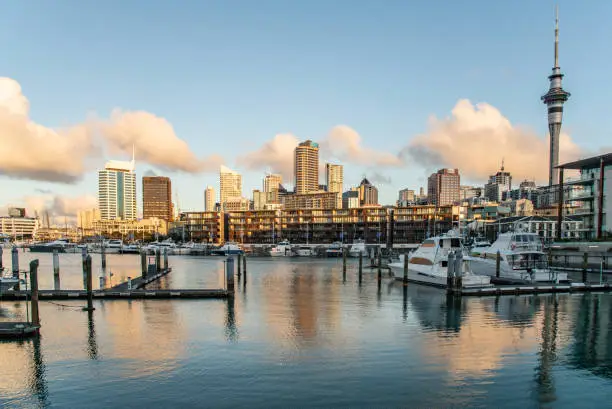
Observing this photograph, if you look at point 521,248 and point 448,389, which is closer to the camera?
point 448,389

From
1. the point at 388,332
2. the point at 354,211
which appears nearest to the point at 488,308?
the point at 388,332

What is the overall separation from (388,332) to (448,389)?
7.99 meters

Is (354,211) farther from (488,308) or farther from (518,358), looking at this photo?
(518,358)

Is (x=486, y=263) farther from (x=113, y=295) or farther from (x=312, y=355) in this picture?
Result: (x=113, y=295)

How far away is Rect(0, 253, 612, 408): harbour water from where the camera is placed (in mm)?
14219

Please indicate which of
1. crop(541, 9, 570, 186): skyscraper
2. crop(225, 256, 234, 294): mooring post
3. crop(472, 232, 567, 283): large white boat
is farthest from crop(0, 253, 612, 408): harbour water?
crop(541, 9, 570, 186): skyscraper

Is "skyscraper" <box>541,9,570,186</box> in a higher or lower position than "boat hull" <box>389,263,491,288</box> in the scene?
higher

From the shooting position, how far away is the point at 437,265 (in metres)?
39.3

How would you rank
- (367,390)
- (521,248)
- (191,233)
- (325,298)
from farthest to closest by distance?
(191,233) → (521,248) → (325,298) → (367,390)

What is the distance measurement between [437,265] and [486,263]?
26.7 ft

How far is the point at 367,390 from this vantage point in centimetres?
1462

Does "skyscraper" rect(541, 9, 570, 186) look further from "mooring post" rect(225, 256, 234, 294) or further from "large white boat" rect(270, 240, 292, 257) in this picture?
"mooring post" rect(225, 256, 234, 294)

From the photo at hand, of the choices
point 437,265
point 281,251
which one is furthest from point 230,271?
point 281,251

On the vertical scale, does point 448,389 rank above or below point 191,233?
above
